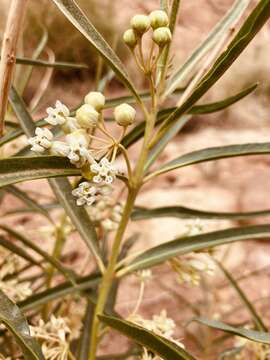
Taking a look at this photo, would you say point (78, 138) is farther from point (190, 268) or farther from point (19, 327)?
point (190, 268)

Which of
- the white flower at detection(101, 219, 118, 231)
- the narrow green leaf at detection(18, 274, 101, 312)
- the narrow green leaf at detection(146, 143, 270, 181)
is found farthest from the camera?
the white flower at detection(101, 219, 118, 231)

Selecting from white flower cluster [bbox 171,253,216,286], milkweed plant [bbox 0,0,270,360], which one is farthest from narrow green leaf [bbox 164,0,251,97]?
white flower cluster [bbox 171,253,216,286]

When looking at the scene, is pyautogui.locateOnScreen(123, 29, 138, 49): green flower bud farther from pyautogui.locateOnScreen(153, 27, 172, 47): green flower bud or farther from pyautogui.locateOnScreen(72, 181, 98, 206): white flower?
pyautogui.locateOnScreen(72, 181, 98, 206): white flower

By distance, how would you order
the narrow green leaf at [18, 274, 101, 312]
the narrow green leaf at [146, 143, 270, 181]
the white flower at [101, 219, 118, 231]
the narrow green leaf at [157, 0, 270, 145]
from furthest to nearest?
the white flower at [101, 219, 118, 231] < the narrow green leaf at [18, 274, 101, 312] < the narrow green leaf at [146, 143, 270, 181] < the narrow green leaf at [157, 0, 270, 145]

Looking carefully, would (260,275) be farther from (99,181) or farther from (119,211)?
(99,181)

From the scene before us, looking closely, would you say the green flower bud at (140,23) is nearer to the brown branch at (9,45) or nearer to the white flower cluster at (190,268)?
the brown branch at (9,45)

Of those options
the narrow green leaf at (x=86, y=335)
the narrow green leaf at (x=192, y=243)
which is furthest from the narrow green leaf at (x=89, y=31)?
the narrow green leaf at (x=86, y=335)

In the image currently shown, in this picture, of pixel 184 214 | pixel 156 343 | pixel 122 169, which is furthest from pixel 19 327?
pixel 184 214

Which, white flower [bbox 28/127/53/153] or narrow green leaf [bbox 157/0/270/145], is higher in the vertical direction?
narrow green leaf [bbox 157/0/270/145]
